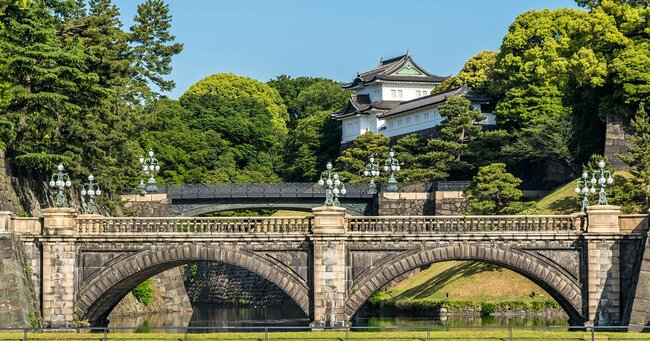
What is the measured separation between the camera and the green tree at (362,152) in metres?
130

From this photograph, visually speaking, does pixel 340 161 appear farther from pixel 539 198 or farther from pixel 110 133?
pixel 110 133

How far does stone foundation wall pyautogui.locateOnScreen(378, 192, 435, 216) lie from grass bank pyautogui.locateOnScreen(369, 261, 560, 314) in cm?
986

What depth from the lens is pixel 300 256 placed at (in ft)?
229

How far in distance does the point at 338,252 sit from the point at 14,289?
14.8 metres

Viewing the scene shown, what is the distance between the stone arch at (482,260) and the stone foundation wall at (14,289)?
14.6 metres

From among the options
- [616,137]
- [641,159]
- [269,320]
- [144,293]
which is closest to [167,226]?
[269,320]

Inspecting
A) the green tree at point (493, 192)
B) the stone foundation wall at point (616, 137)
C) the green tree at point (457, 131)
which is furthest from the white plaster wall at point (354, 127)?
the stone foundation wall at point (616, 137)

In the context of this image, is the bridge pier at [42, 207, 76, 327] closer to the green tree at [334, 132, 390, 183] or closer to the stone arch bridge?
the stone arch bridge

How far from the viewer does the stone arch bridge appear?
67688mm

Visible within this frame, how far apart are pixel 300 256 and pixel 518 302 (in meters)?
22.8

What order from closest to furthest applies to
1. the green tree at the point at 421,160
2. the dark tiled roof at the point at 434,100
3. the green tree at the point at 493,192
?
the green tree at the point at 493,192 < the green tree at the point at 421,160 < the dark tiled roof at the point at 434,100

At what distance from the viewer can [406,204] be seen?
369 ft

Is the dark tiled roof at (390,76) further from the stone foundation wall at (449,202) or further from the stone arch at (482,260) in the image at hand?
the stone arch at (482,260)

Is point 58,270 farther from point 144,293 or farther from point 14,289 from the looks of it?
point 144,293
